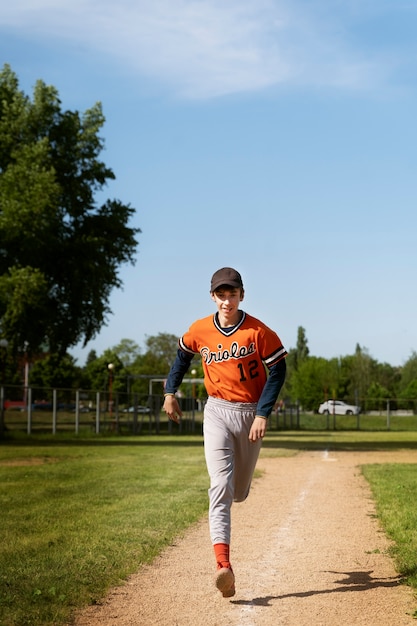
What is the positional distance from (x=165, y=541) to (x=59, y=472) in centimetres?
956

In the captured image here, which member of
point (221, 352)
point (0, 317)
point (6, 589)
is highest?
point (0, 317)

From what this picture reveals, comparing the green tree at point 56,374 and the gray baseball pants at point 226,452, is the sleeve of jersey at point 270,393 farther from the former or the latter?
the green tree at point 56,374

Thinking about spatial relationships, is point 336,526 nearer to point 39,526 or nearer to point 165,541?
point 165,541

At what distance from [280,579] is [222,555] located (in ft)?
2.98

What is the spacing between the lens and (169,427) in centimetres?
5000

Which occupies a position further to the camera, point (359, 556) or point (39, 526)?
point (39, 526)

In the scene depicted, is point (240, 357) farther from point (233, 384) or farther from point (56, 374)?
point (56, 374)

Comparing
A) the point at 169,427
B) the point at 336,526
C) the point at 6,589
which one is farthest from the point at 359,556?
the point at 169,427

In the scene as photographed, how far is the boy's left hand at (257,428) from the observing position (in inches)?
261

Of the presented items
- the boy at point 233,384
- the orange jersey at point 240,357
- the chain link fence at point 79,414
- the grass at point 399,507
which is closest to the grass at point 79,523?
the boy at point 233,384

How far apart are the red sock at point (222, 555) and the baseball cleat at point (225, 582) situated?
0.24ft

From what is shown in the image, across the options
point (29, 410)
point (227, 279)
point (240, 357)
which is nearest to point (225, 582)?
point (240, 357)

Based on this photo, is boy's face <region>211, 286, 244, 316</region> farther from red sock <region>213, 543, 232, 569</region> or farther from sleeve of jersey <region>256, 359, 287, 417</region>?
red sock <region>213, 543, 232, 569</region>

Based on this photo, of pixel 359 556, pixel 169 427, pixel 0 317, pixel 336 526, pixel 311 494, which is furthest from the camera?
pixel 169 427
